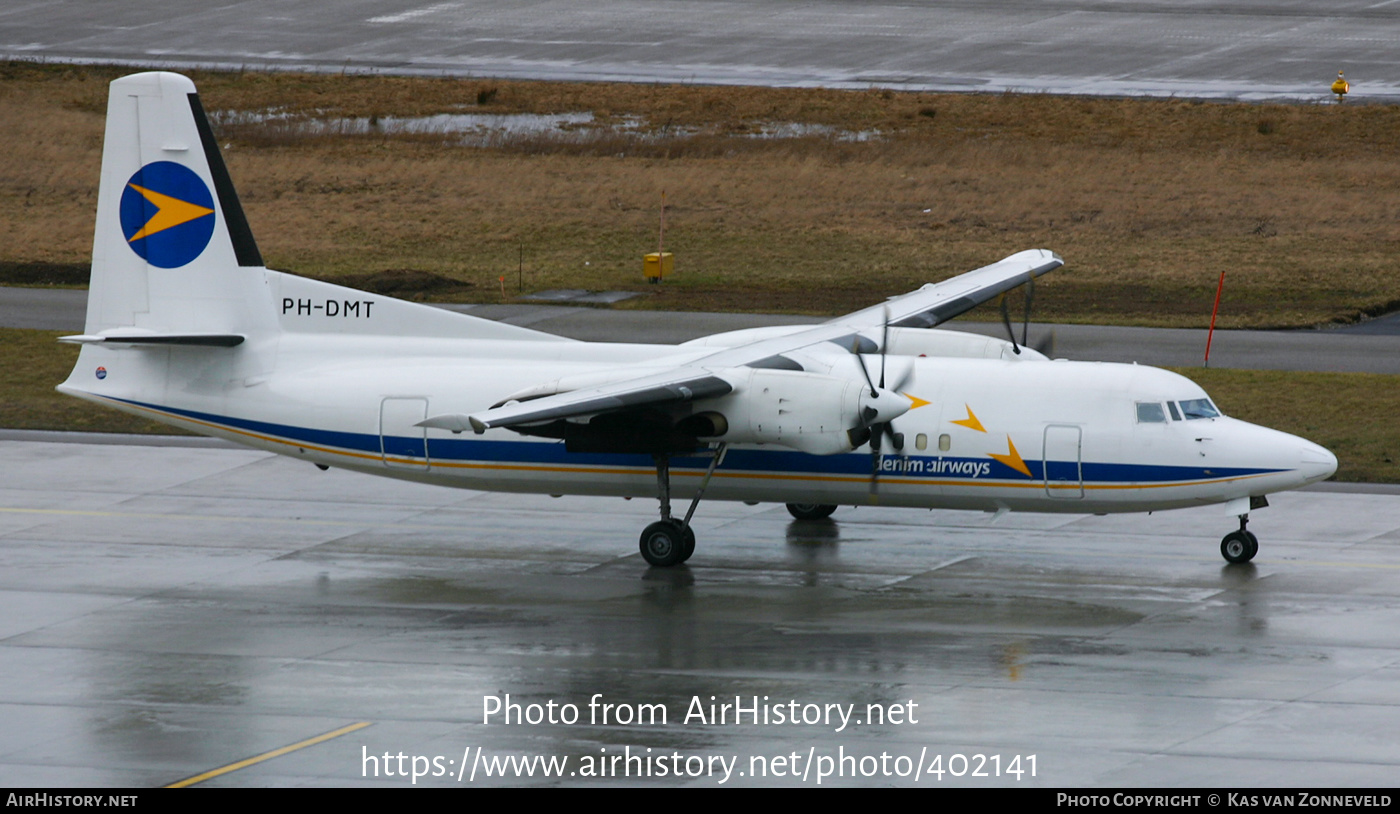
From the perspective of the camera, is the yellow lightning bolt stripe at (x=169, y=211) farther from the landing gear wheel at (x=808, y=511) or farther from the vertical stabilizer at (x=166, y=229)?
the landing gear wheel at (x=808, y=511)

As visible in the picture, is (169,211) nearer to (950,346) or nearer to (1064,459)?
(950,346)

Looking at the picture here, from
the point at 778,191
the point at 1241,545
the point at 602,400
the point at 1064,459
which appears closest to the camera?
the point at 602,400

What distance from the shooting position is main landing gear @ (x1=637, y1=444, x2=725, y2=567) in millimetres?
23125

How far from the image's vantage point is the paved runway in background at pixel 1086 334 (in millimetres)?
37125

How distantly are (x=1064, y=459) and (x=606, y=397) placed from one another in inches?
245

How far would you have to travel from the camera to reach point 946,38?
83.0 meters

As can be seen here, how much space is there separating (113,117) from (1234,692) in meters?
17.1

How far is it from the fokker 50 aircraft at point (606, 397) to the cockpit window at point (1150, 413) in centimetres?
2

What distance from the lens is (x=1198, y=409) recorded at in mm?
22750

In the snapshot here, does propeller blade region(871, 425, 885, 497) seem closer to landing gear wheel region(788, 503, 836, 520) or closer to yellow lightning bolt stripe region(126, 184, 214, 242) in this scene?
landing gear wheel region(788, 503, 836, 520)

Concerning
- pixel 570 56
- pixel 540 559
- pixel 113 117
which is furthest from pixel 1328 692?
pixel 570 56

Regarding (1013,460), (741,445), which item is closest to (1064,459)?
(1013,460)

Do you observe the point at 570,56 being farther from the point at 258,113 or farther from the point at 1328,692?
the point at 1328,692

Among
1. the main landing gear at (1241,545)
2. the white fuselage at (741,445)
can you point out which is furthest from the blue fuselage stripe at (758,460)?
the main landing gear at (1241,545)
